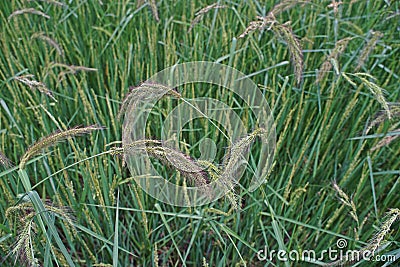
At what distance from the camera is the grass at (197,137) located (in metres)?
1.26

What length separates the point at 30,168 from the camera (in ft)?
4.90

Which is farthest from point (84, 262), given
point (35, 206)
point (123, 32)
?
point (123, 32)

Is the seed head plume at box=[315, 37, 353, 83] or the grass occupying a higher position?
the seed head plume at box=[315, 37, 353, 83]

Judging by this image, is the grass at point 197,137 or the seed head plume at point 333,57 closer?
the grass at point 197,137

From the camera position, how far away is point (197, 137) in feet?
5.16

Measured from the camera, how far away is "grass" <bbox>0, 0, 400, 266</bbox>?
1257 millimetres

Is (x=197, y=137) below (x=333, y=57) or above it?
below

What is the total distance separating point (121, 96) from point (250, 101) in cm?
43

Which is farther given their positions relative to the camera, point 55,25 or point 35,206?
point 55,25

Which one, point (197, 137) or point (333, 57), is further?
point (197, 137)

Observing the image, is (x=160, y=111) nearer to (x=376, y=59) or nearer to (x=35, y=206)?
(x=35, y=206)

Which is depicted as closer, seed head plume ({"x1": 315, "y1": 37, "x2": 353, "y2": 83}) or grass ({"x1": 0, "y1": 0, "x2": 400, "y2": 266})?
grass ({"x1": 0, "y1": 0, "x2": 400, "y2": 266})

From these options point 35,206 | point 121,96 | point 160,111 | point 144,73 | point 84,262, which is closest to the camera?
Result: point 35,206

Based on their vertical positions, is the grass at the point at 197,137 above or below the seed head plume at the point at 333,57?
below
